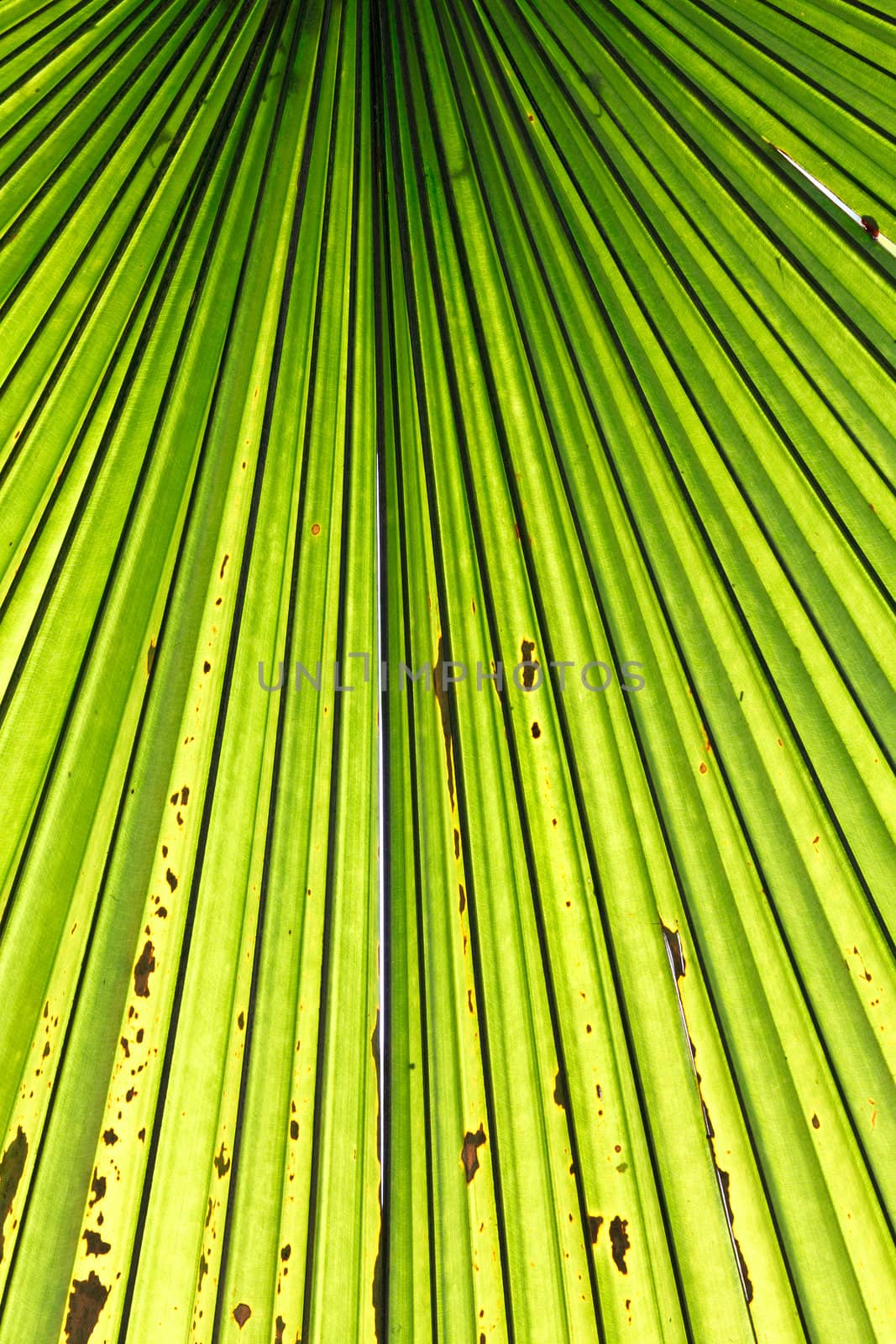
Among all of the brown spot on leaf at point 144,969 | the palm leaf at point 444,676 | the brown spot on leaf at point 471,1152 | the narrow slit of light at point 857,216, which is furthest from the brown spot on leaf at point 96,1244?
the narrow slit of light at point 857,216

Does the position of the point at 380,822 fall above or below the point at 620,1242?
above

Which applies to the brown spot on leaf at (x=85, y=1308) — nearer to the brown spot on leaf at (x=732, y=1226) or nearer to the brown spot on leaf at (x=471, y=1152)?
the brown spot on leaf at (x=471, y=1152)

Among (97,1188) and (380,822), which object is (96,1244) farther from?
(380,822)

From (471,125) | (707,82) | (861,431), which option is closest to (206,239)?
(471,125)

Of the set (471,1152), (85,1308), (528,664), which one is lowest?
(85,1308)

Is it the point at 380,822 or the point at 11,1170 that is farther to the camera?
the point at 380,822

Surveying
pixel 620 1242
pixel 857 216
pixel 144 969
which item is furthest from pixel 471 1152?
pixel 857 216
